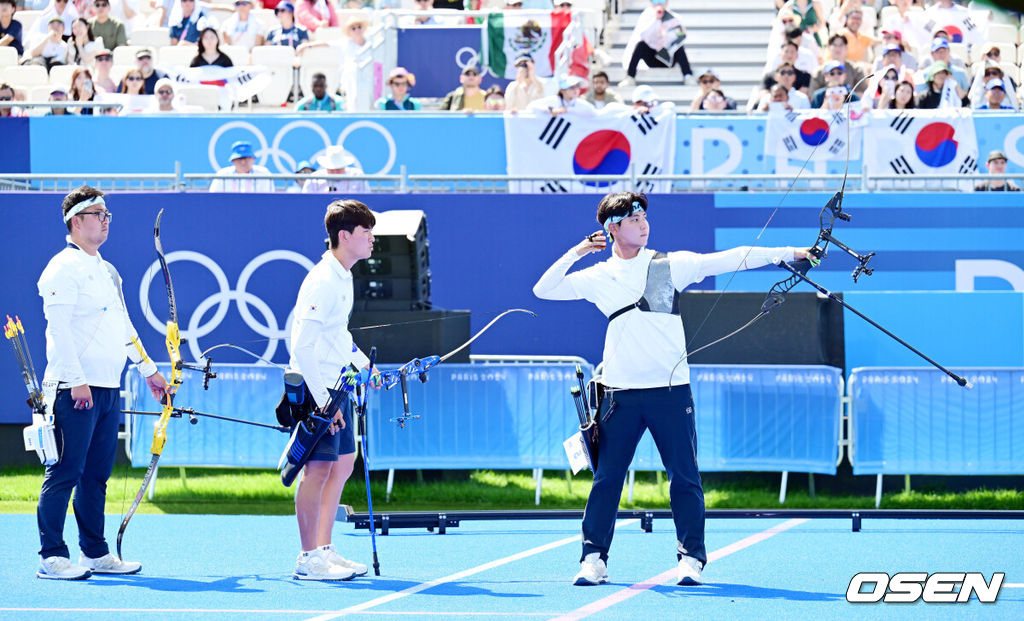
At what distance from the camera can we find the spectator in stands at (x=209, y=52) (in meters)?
15.6

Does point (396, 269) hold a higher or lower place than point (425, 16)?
lower

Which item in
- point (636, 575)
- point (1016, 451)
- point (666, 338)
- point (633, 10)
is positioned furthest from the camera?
point (633, 10)

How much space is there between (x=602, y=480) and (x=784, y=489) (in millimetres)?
4040

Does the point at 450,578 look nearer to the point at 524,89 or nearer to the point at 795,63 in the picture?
the point at 524,89

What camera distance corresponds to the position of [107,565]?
7.43 metres

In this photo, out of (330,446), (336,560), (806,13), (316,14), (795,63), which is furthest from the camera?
(316,14)

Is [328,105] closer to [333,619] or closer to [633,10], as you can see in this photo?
[633,10]

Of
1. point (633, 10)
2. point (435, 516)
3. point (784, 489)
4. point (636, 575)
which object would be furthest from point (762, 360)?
point (633, 10)

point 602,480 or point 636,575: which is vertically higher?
point 602,480

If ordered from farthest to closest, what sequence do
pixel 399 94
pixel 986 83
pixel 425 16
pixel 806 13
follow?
pixel 806 13 → pixel 425 16 → pixel 399 94 → pixel 986 83

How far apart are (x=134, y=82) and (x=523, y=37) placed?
4.70 metres

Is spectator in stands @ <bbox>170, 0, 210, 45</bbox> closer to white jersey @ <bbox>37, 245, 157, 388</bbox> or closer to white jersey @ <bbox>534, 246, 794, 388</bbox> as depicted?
white jersey @ <bbox>37, 245, 157, 388</bbox>

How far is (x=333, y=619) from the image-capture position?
6.06 meters

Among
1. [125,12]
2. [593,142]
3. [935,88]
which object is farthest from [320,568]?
[125,12]
